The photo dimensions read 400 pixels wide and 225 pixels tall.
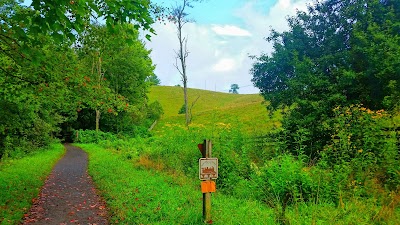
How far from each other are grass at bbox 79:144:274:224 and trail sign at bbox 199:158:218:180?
977mm

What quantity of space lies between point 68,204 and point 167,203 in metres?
3.35

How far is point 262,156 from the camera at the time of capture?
11.2 m

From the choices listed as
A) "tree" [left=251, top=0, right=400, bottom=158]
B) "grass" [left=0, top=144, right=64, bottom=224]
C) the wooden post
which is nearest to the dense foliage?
"grass" [left=0, top=144, right=64, bottom=224]

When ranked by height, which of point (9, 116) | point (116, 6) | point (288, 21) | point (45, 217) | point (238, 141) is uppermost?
point (288, 21)

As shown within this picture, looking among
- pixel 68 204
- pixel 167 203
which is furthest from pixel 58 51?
pixel 167 203

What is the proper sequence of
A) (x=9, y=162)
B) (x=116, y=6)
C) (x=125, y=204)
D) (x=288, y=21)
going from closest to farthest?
(x=116, y=6) → (x=125, y=204) → (x=9, y=162) → (x=288, y=21)

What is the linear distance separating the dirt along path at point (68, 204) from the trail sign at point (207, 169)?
112 inches

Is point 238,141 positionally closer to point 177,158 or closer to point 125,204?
point 177,158

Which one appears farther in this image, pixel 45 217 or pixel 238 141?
pixel 238 141

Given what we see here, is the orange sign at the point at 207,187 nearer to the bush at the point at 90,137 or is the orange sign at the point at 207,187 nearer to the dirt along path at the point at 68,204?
the dirt along path at the point at 68,204

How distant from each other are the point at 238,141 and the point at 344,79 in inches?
410

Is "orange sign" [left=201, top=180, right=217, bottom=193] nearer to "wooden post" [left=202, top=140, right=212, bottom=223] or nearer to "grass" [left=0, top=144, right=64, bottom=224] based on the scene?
"wooden post" [left=202, top=140, right=212, bottom=223]

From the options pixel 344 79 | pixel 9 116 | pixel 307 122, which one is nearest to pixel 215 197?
pixel 9 116

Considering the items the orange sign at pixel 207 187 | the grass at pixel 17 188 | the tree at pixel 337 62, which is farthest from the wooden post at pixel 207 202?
the tree at pixel 337 62
